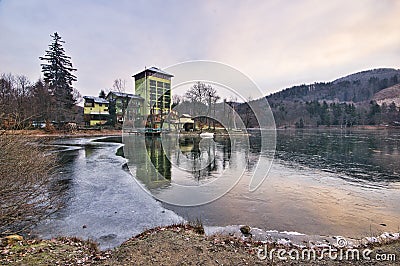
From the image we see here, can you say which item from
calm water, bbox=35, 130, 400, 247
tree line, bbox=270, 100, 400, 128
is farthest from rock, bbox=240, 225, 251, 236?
tree line, bbox=270, 100, 400, 128

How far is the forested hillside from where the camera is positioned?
282ft

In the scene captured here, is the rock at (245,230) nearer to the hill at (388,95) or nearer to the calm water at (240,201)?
the calm water at (240,201)

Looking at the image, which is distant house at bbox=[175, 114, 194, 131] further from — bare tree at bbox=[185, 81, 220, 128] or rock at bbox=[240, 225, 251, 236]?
rock at bbox=[240, 225, 251, 236]

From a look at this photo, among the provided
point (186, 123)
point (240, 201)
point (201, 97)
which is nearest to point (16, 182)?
point (240, 201)

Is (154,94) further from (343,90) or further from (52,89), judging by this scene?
(343,90)

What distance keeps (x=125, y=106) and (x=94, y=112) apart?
7.53m

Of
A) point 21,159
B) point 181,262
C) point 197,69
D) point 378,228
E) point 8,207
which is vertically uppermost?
point 197,69

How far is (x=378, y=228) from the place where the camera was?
5.82m

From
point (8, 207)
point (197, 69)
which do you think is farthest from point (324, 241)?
point (8, 207)

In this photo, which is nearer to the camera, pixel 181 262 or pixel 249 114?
pixel 181 262

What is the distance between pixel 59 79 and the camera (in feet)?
151

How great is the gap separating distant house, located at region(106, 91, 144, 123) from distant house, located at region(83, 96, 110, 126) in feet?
8.31

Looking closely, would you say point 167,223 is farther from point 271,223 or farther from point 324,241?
point 324,241

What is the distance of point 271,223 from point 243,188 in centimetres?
339
